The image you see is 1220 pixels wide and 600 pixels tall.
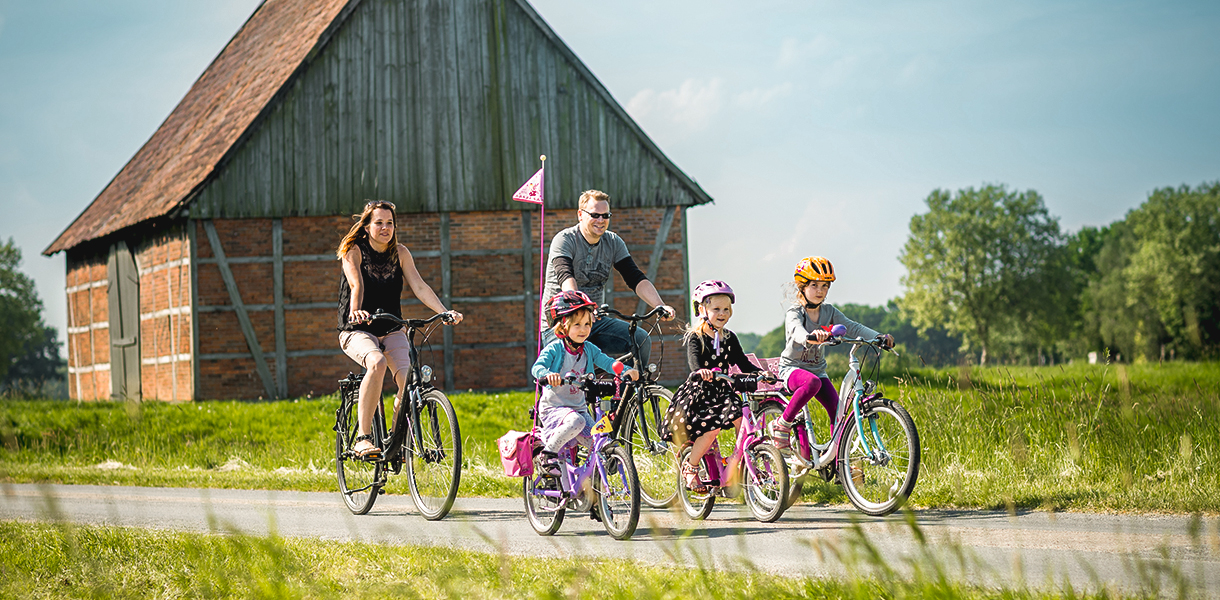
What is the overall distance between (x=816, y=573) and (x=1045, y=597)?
1.12 meters

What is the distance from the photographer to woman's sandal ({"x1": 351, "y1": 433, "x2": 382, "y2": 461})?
750 cm

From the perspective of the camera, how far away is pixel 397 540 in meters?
6.21

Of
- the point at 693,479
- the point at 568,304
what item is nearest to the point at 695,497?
the point at 693,479

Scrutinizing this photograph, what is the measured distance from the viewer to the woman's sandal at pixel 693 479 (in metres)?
6.75

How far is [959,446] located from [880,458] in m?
2.51

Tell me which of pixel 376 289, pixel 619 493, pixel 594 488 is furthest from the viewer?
pixel 376 289

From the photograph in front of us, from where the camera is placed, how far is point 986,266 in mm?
69500

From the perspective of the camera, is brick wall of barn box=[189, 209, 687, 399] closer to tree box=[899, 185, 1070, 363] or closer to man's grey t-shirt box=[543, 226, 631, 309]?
man's grey t-shirt box=[543, 226, 631, 309]

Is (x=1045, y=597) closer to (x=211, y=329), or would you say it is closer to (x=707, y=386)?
(x=707, y=386)

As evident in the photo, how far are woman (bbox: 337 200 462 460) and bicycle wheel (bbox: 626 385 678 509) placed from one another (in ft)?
4.42

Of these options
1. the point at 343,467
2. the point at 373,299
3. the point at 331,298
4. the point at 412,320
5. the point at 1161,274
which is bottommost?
the point at 343,467

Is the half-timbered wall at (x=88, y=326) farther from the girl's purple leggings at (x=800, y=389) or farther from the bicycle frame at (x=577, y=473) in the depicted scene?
the girl's purple leggings at (x=800, y=389)

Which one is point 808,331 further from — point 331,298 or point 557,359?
point 331,298

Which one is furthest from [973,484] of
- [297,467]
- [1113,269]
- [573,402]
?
[1113,269]
